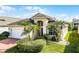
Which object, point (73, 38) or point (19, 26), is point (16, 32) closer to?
point (19, 26)

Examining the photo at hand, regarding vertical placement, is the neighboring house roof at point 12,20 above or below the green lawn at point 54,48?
above

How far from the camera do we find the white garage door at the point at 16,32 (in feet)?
10.9

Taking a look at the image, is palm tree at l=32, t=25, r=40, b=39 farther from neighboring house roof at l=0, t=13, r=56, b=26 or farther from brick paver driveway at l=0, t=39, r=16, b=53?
brick paver driveway at l=0, t=39, r=16, b=53

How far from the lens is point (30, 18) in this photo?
332cm

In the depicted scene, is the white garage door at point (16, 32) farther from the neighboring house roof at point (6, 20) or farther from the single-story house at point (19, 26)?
the neighboring house roof at point (6, 20)

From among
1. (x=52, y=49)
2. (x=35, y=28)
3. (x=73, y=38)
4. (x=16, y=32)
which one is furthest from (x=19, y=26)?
(x=73, y=38)

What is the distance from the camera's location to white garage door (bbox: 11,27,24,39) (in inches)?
130

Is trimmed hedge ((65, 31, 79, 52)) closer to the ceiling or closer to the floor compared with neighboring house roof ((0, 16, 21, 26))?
closer to the floor

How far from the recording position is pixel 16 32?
3320mm

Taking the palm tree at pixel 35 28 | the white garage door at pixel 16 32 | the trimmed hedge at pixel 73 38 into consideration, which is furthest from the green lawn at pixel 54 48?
the white garage door at pixel 16 32

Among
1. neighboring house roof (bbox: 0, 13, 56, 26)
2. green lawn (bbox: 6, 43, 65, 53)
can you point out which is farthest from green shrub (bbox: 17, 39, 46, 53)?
neighboring house roof (bbox: 0, 13, 56, 26)
